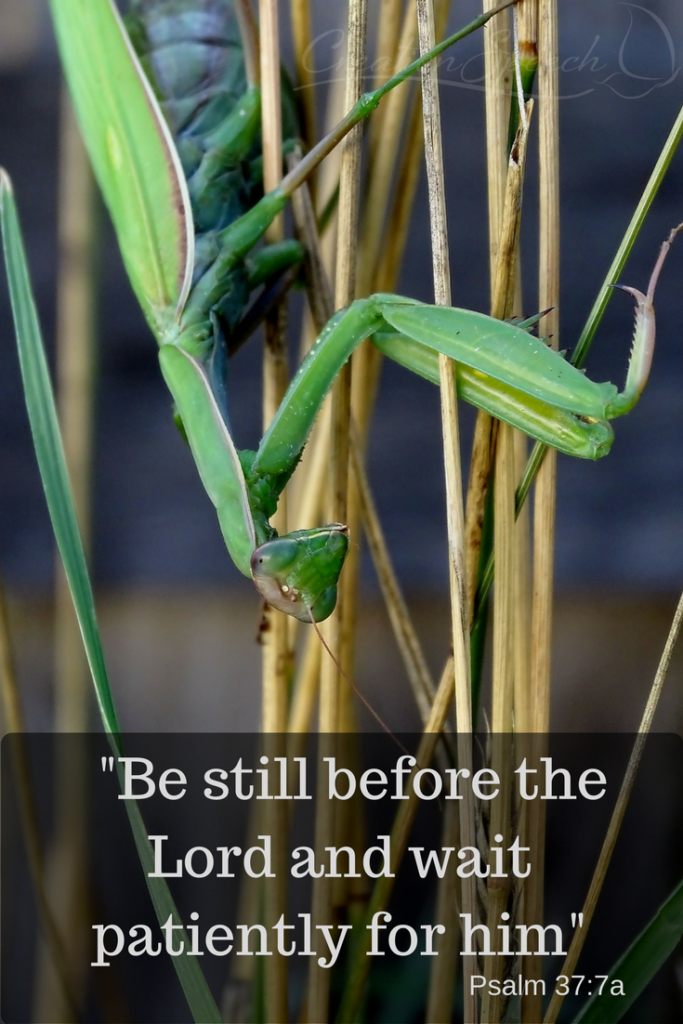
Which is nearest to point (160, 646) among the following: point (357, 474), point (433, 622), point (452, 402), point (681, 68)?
point (433, 622)

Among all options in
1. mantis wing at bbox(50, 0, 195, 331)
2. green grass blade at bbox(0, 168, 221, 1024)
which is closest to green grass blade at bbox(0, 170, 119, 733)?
green grass blade at bbox(0, 168, 221, 1024)

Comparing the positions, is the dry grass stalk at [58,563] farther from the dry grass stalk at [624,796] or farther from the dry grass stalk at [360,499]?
the dry grass stalk at [624,796]

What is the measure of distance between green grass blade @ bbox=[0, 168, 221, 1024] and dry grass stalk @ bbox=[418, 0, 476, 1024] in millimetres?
171

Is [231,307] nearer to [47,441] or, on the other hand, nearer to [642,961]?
[47,441]

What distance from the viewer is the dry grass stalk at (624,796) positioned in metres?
0.42

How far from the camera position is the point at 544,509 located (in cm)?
44

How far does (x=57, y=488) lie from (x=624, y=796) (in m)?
0.34

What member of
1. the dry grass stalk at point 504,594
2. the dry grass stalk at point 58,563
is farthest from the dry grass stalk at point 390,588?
the dry grass stalk at point 58,563

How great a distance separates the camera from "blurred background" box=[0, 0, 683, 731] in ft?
1.78

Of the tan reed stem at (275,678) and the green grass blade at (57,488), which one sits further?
the tan reed stem at (275,678)

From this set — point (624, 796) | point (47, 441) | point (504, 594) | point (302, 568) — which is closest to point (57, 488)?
point (47, 441)

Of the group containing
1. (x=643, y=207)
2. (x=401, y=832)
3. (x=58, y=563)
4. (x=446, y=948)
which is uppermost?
(x=643, y=207)

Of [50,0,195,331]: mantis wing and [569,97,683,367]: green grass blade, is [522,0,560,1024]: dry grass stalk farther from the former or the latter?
[50,0,195,331]: mantis wing

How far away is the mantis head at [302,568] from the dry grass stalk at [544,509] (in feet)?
0.40
